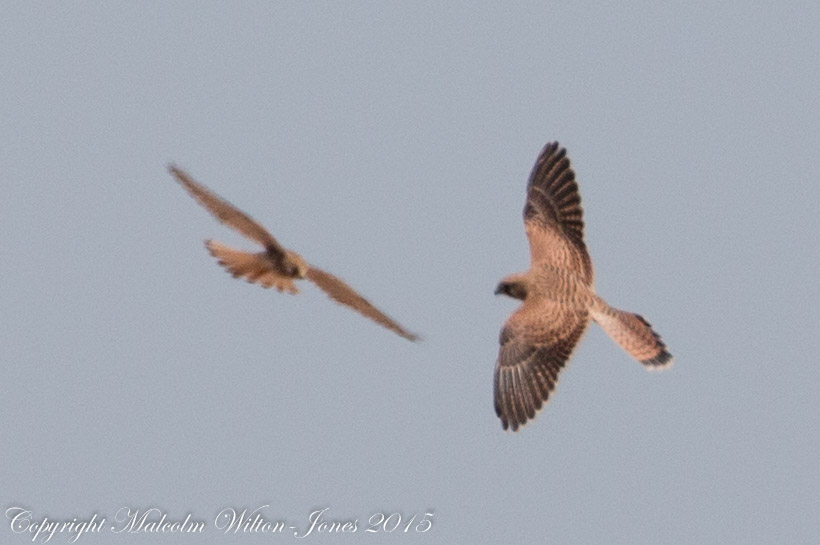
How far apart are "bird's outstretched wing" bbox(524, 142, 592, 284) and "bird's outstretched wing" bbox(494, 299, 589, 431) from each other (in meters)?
0.61

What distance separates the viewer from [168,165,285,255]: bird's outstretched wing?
25.3 ft

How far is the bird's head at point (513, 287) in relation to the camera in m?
10.2

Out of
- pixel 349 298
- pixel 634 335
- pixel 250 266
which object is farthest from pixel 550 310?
pixel 250 266

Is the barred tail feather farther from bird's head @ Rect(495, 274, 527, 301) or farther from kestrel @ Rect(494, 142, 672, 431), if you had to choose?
bird's head @ Rect(495, 274, 527, 301)

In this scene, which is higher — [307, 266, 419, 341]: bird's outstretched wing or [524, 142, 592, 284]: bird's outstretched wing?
[524, 142, 592, 284]: bird's outstretched wing

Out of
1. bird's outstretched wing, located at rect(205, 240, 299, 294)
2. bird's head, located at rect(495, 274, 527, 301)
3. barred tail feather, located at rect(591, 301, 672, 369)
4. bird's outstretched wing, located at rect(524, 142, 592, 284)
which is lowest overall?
bird's outstretched wing, located at rect(205, 240, 299, 294)

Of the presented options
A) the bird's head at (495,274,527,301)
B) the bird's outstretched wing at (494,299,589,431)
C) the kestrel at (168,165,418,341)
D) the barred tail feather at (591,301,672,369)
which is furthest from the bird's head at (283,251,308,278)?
the barred tail feather at (591,301,672,369)

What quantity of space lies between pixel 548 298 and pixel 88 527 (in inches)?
150

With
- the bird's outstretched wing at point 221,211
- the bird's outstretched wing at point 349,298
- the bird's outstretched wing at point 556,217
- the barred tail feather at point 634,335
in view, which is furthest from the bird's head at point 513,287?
the bird's outstretched wing at point 221,211

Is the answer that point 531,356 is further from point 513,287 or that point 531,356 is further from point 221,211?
point 221,211

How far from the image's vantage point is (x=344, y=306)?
841 cm

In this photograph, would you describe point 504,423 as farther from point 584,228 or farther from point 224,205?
point 224,205

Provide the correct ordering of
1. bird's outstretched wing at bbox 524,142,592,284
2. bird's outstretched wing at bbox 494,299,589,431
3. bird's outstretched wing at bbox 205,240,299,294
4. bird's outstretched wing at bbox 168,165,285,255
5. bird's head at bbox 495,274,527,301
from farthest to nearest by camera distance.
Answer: bird's outstretched wing at bbox 524,142,592,284 < bird's head at bbox 495,274,527,301 < bird's outstretched wing at bbox 494,299,589,431 < bird's outstretched wing at bbox 205,240,299,294 < bird's outstretched wing at bbox 168,165,285,255

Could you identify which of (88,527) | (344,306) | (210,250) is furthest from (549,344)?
(88,527)
